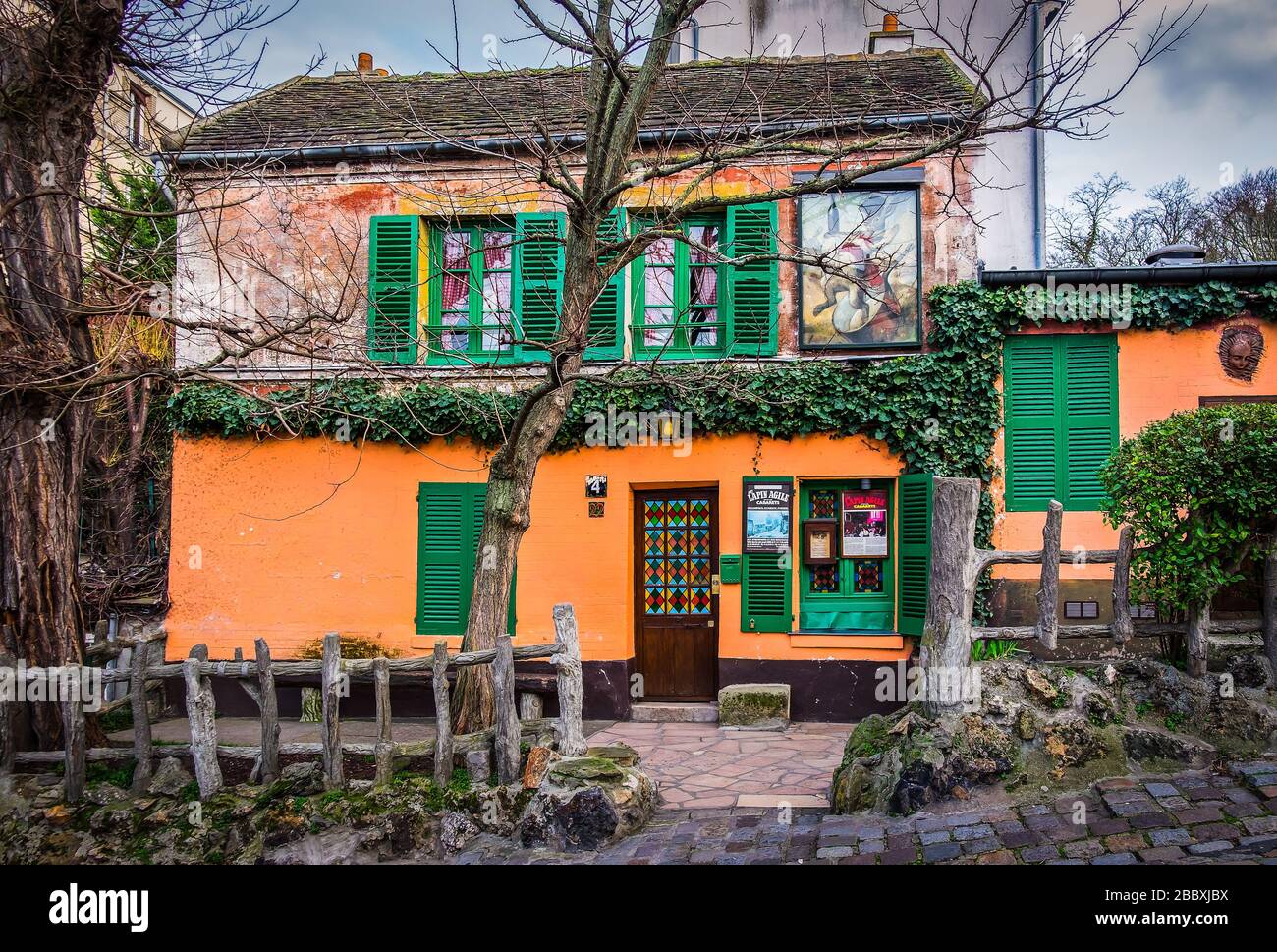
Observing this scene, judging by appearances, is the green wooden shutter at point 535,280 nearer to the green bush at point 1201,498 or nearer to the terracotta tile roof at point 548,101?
the terracotta tile roof at point 548,101

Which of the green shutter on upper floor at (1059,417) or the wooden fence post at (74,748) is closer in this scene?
the wooden fence post at (74,748)

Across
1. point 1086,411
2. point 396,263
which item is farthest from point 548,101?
point 1086,411

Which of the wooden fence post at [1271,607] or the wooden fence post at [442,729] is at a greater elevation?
the wooden fence post at [1271,607]

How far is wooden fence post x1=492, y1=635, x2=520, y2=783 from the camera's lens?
283 inches

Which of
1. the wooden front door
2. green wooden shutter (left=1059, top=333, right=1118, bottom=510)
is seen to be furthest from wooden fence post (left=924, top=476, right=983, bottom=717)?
the wooden front door

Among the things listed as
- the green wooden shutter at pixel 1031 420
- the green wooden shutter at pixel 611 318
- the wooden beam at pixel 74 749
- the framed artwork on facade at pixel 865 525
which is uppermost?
the green wooden shutter at pixel 611 318

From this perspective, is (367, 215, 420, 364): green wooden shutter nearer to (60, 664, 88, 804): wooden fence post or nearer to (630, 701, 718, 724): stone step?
(630, 701, 718, 724): stone step

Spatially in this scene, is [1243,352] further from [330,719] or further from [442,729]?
[330,719]

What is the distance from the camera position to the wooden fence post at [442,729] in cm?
718

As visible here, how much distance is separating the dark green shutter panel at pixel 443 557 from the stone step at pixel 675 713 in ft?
7.40

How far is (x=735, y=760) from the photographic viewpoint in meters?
8.75

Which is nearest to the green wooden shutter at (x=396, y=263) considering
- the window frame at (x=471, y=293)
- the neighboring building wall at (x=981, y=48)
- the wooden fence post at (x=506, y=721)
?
the window frame at (x=471, y=293)
